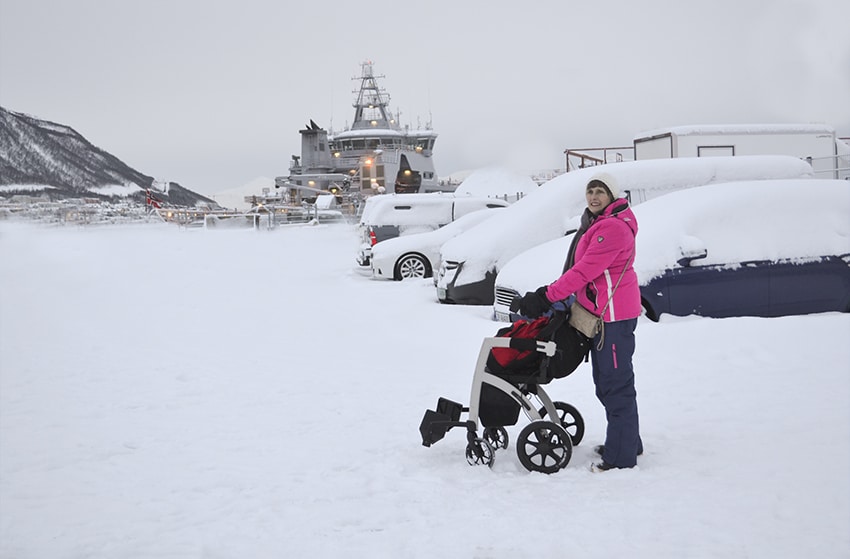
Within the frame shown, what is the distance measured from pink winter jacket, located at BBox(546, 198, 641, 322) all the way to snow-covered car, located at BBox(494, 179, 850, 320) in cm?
328

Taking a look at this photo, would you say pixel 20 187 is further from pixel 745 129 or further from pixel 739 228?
pixel 739 228

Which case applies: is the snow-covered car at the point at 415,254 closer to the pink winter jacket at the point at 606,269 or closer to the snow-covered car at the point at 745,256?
the snow-covered car at the point at 745,256

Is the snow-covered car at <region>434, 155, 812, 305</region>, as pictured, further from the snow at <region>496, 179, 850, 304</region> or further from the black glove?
the black glove

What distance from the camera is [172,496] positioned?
3990 millimetres

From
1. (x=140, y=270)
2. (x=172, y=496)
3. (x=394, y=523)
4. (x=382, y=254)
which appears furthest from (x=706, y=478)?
(x=140, y=270)

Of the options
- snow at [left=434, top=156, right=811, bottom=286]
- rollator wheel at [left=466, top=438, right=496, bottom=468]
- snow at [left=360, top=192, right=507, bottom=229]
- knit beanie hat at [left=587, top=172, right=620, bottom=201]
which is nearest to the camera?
knit beanie hat at [left=587, top=172, right=620, bottom=201]

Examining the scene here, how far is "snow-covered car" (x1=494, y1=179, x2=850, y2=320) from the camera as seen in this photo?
7273 mm

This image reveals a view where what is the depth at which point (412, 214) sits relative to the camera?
16.3 meters

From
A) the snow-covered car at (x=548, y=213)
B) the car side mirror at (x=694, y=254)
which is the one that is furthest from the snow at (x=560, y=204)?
the car side mirror at (x=694, y=254)

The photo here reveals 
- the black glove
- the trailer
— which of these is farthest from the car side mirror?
the trailer

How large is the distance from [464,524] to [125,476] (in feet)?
7.17

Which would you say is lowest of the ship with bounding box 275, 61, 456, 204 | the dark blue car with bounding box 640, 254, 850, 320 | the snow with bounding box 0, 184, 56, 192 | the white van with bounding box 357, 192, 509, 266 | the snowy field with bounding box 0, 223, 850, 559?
the snowy field with bounding box 0, 223, 850, 559

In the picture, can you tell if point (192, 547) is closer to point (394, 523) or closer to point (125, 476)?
point (394, 523)

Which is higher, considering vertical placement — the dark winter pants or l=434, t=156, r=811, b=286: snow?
l=434, t=156, r=811, b=286: snow
